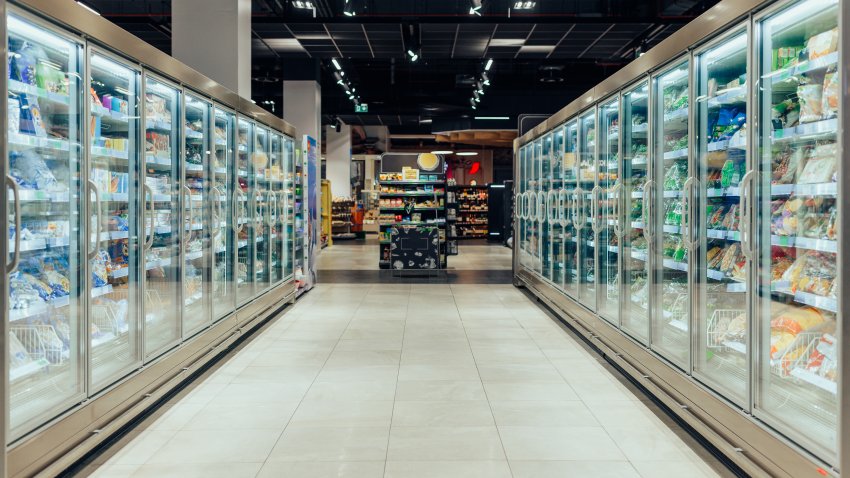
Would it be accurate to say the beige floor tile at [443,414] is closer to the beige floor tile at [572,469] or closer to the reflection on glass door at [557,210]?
the beige floor tile at [572,469]

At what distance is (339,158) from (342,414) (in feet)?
72.1

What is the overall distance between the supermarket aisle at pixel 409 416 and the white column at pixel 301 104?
10.2m

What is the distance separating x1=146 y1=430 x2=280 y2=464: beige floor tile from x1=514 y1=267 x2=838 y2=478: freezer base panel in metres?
2.19

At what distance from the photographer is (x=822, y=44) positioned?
2.97m

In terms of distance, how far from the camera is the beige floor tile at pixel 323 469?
3.15 meters

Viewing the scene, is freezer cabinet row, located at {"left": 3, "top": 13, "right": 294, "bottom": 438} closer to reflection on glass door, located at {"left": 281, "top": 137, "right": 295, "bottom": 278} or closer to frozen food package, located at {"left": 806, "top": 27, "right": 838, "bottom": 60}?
reflection on glass door, located at {"left": 281, "top": 137, "right": 295, "bottom": 278}

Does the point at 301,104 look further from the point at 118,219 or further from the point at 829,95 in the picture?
the point at 829,95

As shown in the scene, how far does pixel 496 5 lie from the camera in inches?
458

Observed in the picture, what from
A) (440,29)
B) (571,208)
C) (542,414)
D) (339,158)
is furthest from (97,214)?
(339,158)

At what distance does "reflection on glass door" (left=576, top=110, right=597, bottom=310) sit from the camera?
6.68 metres

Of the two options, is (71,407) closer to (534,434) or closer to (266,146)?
(534,434)

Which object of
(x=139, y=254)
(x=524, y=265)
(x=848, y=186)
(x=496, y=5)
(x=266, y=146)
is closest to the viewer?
(x=848, y=186)

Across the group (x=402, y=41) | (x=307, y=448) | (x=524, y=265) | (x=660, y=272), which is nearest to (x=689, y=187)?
(x=660, y=272)

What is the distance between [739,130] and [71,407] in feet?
11.7
